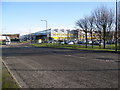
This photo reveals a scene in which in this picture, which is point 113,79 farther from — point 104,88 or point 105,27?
point 105,27

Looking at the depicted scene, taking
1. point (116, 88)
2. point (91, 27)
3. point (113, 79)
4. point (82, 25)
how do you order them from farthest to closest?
point (82, 25) → point (91, 27) → point (113, 79) → point (116, 88)

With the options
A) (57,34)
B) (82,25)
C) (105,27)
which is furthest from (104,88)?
(57,34)

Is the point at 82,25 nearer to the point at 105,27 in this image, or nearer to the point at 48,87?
the point at 105,27

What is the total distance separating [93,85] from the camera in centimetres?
697

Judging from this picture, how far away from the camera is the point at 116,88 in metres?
6.49

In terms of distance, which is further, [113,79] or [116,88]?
[113,79]

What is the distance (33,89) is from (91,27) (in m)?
30.3

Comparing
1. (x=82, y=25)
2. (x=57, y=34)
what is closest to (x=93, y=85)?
(x=82, y=25)

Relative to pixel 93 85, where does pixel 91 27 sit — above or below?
above

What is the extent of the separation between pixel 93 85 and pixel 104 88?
55 cm

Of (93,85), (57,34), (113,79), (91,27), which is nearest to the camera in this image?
(93,85)

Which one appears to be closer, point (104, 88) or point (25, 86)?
point (104, 88)

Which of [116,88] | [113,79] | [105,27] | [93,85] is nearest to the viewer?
[116,88]

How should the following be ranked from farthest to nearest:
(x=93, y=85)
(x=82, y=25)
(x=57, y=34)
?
(x=57, y=34) < (x=82, y=25) < (x=93, y=85)
